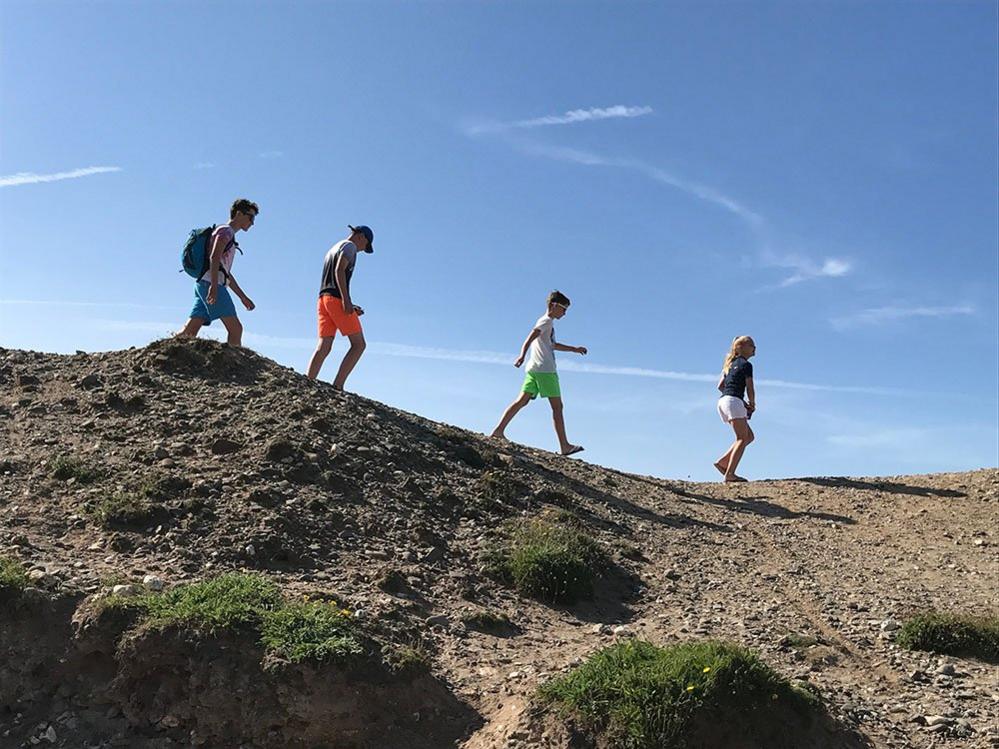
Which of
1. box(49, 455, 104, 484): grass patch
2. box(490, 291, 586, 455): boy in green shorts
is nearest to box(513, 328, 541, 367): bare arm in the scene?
box(490, 291, 586, 455): boy in green shorts

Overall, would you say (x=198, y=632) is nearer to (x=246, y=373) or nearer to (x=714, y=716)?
(x=714, y=716)

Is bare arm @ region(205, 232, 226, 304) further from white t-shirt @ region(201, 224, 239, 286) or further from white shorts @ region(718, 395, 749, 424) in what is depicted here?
white shorts @ region(718, 395, 749, 424)

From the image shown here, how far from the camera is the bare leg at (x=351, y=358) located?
1142cm

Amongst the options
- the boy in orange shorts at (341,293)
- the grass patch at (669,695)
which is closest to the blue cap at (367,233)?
the boy in orange shorts at (341,293)

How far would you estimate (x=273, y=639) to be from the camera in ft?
19.2

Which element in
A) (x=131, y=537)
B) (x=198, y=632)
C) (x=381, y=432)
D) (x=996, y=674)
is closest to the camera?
(x=198, y=632)

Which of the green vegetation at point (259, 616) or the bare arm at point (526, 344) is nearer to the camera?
the green vegetation at point (259, 616)

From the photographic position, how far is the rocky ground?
607 cm

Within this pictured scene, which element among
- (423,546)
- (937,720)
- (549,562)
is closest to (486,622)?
(549,562)

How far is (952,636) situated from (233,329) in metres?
8.80

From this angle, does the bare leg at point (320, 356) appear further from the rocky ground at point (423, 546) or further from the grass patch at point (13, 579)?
the grass patch at point (13, 579)

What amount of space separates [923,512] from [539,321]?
6.26 metres

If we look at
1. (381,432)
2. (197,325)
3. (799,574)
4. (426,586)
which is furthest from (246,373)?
(799,574)

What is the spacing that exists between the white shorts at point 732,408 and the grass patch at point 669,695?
7.78m
